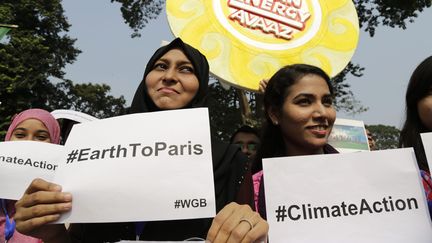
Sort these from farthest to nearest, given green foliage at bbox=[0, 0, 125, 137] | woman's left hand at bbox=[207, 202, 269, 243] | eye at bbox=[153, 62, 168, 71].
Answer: green foliage at bbox=[0, 0, 125, 137] → eye at bbox=[153, 62, 168, 71] → woman's left hand at bbox=[207, 202, 269, 243]

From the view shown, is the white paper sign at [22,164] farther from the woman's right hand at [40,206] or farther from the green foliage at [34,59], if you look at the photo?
the green foliage at [34,59]

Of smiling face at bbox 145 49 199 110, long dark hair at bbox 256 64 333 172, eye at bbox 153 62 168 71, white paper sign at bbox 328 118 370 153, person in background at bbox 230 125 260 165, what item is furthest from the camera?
person in background at bbox 230 125 260 165

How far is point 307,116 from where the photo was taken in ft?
5.52

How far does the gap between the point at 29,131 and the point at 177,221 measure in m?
1.42

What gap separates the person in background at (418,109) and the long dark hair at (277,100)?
0.34m

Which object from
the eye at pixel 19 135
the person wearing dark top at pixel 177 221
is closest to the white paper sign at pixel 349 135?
the person wearing dark top at pixel 177 221

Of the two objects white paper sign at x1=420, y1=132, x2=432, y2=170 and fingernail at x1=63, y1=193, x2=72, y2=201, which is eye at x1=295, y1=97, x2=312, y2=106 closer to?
white paper sign at x1=420, y1=132, x2=432, y2=170

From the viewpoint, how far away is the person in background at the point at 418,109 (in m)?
1.62

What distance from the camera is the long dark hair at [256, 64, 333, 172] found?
1.90 m

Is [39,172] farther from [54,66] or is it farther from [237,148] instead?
[54,66]

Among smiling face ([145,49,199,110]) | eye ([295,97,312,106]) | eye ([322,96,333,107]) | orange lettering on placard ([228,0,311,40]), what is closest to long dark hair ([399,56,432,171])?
eye ([322,96,333,107])

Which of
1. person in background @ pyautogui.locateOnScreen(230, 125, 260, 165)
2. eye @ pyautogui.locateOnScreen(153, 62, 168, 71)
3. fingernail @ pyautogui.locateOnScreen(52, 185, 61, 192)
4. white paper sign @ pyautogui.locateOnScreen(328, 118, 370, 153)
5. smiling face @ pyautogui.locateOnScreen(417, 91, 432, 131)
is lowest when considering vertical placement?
fingernail @ pyautogui.locateOnScreen(52, 185, 61, 192)

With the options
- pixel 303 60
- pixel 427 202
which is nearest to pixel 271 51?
pixel 303 60

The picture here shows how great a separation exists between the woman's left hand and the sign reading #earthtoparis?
234cm
